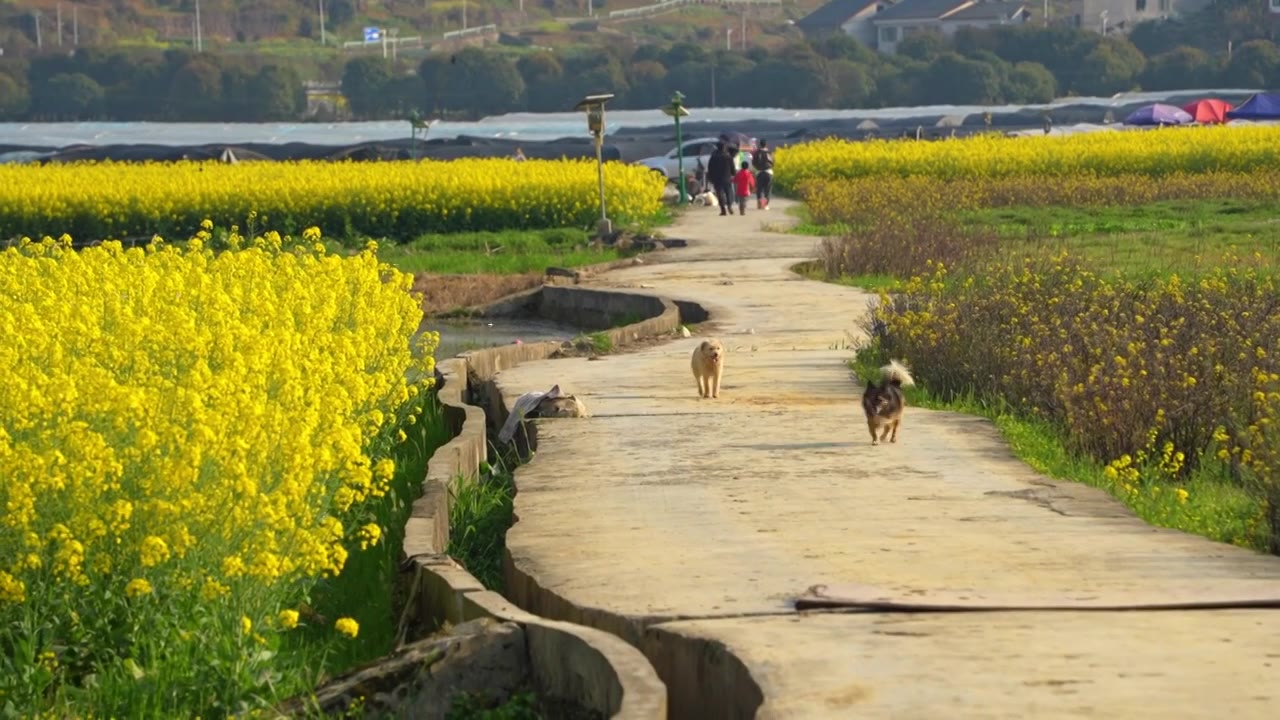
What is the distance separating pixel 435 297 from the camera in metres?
26.4

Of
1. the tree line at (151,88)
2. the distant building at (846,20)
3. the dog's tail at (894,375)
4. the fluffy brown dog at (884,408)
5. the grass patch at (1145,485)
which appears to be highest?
the distant building at (846,20)

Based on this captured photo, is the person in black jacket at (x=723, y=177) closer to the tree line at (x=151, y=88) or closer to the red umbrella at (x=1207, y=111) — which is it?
the red umbrella at (x=1207, y=111)

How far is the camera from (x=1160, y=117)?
64.4m

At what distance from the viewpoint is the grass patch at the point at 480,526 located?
1046 cm

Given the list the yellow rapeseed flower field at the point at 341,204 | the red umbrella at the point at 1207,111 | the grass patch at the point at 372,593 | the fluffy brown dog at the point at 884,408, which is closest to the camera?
the grass patch at the point at 372,593

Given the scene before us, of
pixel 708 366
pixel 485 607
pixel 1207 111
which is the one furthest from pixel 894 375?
pixel 1207 111

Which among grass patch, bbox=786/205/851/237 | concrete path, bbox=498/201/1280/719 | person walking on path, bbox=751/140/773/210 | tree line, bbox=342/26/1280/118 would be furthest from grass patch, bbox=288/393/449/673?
tree line, bbox=342/26/1280/118

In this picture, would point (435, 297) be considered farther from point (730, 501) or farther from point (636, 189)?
point (730, 501)

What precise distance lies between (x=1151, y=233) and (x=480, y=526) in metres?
19.5

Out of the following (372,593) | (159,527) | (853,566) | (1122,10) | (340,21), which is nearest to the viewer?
(159,527)

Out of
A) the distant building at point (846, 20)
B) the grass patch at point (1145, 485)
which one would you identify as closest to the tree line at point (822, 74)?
the distant building at point (846, 20)

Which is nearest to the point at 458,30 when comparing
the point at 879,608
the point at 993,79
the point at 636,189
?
the point at 993,79

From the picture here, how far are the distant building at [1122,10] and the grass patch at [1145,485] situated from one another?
105 metres

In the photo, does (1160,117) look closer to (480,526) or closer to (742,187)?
(742,187)
